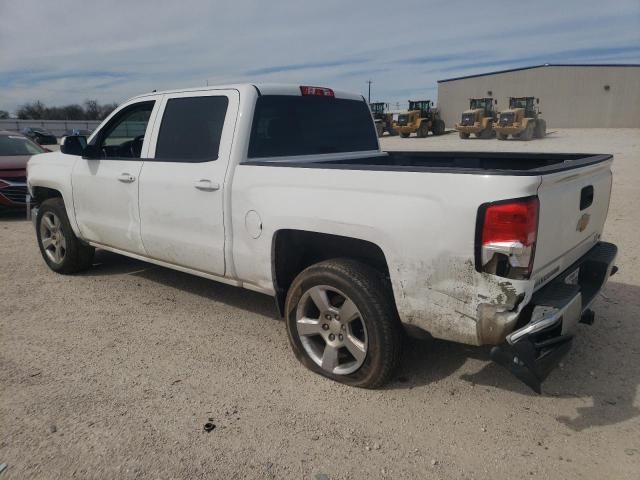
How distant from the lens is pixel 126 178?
179 inches

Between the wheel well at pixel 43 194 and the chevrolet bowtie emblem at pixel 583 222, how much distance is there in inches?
206

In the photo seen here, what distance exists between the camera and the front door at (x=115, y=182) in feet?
15.1

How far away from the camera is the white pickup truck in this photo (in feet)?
8.63

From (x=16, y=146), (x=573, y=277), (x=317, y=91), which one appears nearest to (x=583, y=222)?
(x=573, y=277)

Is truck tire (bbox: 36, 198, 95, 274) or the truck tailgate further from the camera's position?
truck tire (bbox: 36, 198, 95, 274)

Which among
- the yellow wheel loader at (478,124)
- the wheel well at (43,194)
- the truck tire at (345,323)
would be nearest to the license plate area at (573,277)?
the truck tire at (345,323)

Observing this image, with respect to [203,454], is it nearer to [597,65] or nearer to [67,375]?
[67,375]

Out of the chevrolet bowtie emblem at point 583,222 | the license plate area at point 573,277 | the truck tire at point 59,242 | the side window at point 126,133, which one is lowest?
the truck tire at point 59,242

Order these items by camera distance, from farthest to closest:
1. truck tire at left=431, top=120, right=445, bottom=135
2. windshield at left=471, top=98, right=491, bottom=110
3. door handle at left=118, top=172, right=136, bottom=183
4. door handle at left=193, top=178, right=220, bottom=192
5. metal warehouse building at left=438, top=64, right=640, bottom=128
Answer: metal warehouse building at left=438, top=64, right=640, bottom=128 → truck tire at left=431, top=120, right=445, bottom=135 → windshield at left=471, top=98, right=491, bottom=110 → door handle at left=118, top=172, right=136, bottom=183 → door handle at left=193, top=178, right=220, bottom=192

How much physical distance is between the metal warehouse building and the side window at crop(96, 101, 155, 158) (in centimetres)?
4932

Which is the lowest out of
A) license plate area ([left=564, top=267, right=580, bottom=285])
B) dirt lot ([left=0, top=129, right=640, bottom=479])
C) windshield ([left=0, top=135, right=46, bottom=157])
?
dirt lot ([left=0, top=129, right=640, bottom=479])

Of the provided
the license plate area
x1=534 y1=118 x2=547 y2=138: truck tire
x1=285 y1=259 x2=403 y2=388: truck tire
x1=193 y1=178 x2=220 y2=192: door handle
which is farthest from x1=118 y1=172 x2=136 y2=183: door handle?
x1=534 y1=118 x2=547 y2=138: truck tire

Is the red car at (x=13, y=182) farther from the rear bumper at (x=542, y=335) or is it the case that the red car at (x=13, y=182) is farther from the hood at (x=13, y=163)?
the rear bumper at (x=542, y=335)

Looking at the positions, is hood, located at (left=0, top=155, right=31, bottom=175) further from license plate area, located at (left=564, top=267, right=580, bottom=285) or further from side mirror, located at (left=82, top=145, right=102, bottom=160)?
license plate area, located at (left=564, top=267, right=580, bottom=285)
